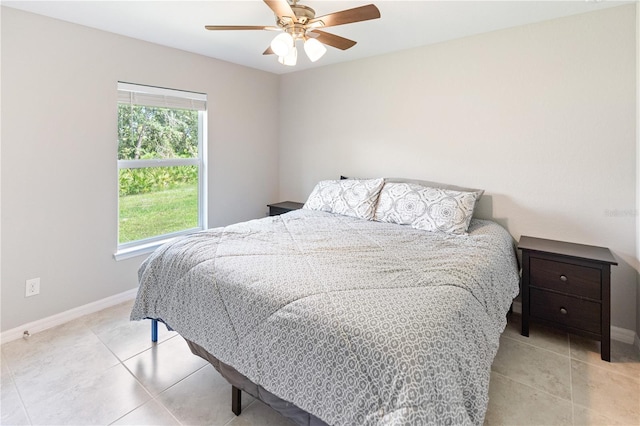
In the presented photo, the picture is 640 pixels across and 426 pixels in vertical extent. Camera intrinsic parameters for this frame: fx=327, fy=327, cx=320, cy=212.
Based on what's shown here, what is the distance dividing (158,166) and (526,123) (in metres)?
3.22

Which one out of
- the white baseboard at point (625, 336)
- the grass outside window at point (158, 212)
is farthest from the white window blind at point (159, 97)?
the white baseboard at point (625, 336)

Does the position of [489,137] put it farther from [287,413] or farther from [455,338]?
[287,413]

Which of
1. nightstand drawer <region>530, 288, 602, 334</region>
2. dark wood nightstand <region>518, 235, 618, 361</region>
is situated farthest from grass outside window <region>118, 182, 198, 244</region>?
nightstand drawer <region>530, 288, 602, 334</region>

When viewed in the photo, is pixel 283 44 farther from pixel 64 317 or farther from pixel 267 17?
pixel 64 317

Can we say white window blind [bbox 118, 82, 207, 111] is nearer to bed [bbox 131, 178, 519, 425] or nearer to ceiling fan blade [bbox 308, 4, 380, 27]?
bed [bbox 131, 178, 519, 425]

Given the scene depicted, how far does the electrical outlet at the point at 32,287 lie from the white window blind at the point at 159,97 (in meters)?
1.54

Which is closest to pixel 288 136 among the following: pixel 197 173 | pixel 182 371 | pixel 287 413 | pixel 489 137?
pixel 197 173

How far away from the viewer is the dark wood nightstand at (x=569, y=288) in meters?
2.09

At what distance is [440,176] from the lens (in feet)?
9.87

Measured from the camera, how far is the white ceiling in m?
2.15

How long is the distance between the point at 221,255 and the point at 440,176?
211 centimetres

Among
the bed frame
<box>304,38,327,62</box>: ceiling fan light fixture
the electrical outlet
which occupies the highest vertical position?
<box>304,38,327,62</box>: ceiling fan light fixture

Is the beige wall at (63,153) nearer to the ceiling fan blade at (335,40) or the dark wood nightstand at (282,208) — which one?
the dark wood nightstand at (282,208)

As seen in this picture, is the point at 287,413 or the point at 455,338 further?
the point at 287,413
